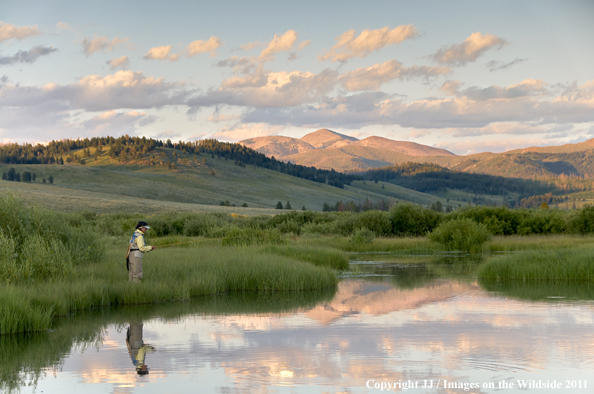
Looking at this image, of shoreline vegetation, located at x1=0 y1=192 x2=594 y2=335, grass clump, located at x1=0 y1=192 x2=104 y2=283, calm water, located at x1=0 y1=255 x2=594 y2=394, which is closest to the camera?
calm water, located at x1=0 y1=255 x2=594 y2=394

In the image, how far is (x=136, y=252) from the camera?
1783 cm

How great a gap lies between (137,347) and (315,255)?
636 inches

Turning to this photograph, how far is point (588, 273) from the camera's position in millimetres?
23172

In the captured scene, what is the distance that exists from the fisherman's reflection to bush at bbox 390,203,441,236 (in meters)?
35.3

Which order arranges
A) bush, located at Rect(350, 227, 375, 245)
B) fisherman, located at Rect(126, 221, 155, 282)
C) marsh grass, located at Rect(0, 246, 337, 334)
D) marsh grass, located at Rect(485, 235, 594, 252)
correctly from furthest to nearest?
bush, located at Rect(350, 227, 375, 245)
marsh grass, located at Rect(485, 235, 594, 252)
fisherman, located at Rect(126, 221, 155, 282)
marsh grass, located at Rect(0, 246, 337, 334)

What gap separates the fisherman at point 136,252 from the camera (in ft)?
56.5

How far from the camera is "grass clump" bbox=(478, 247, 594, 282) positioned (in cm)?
2344

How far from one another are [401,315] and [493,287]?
23.0 ft

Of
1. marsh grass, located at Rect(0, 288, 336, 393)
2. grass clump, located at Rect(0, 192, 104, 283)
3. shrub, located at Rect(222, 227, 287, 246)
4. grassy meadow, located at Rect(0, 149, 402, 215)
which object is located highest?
grassy meadow, located at Rect(0, 149, 402, 215)

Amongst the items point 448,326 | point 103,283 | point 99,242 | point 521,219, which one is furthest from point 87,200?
point 448,326

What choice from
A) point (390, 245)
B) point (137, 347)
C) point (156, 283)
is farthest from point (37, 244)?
point (390, 245)

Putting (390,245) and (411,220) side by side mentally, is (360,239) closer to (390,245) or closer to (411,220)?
(390,245)

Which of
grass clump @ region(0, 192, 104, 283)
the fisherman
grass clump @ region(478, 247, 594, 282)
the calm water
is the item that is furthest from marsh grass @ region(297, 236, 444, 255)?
the fisherman

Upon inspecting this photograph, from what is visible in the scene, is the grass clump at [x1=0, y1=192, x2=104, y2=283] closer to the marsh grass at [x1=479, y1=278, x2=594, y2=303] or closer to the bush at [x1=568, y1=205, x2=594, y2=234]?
the marsh grass at [x1=479, y1=278, x2=594, y2=303]
